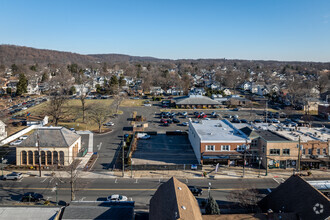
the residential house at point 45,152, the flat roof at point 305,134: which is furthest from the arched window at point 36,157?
the flat roof at point 305,134

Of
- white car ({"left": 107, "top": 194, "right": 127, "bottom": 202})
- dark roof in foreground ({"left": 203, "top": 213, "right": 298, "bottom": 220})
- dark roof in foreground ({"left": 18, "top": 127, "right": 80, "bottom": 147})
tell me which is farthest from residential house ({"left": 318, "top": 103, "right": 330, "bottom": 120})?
dark roof in foreground ({"left": 18, "top": 127, "right": 80, "bottom": 147})

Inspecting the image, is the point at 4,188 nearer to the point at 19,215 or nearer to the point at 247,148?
the point at 19,215

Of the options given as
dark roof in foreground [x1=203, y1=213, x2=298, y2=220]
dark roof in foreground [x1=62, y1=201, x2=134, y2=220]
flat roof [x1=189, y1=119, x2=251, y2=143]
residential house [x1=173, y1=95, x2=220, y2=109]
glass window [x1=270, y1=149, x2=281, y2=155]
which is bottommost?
dark roof in foreground [x1=62, y1=201, x2=134, y2=220]

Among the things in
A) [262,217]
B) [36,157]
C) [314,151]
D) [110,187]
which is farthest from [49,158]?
[314,151]

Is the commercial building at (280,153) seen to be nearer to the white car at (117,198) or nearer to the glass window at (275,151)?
the glass window at (275,151)

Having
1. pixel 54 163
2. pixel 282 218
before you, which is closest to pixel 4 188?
pixel 54 163

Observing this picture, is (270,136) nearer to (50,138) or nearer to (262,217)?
(262,217)

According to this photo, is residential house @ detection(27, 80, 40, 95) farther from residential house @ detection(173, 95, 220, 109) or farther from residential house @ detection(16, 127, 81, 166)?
residential house @ detection(16, 127, 81, 166)
